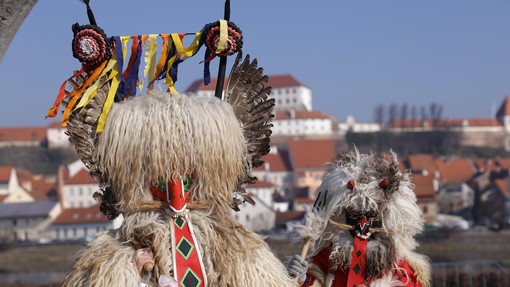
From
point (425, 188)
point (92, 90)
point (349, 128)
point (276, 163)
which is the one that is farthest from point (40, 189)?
point (92, 90)

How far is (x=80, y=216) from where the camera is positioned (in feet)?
234

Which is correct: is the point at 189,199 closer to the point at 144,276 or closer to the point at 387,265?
the point at 144,276

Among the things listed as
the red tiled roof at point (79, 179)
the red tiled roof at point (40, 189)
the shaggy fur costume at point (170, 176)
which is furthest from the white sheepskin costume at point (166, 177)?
the red tiled roof at point (79, 179)

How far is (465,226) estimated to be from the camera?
66.1 meters

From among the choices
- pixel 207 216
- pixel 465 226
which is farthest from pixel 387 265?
pixel 465 226

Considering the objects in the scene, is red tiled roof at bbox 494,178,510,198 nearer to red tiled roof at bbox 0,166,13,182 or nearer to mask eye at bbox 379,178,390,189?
red tiled roof at bbox 0,166,13,182

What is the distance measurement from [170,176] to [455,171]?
312ft

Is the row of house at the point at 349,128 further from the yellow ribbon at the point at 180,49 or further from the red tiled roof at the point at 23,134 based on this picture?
the yellow ribbon at the point at 180,49

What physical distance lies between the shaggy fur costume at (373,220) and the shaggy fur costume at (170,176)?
1.63 metres

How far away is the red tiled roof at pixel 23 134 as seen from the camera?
11634 centimetres

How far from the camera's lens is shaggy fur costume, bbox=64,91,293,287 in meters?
4.09

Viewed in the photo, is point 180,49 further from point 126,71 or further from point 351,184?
point 351,184

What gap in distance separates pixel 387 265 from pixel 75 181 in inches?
3170

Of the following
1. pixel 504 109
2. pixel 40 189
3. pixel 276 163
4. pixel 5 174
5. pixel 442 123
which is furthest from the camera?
pixel 504 109
